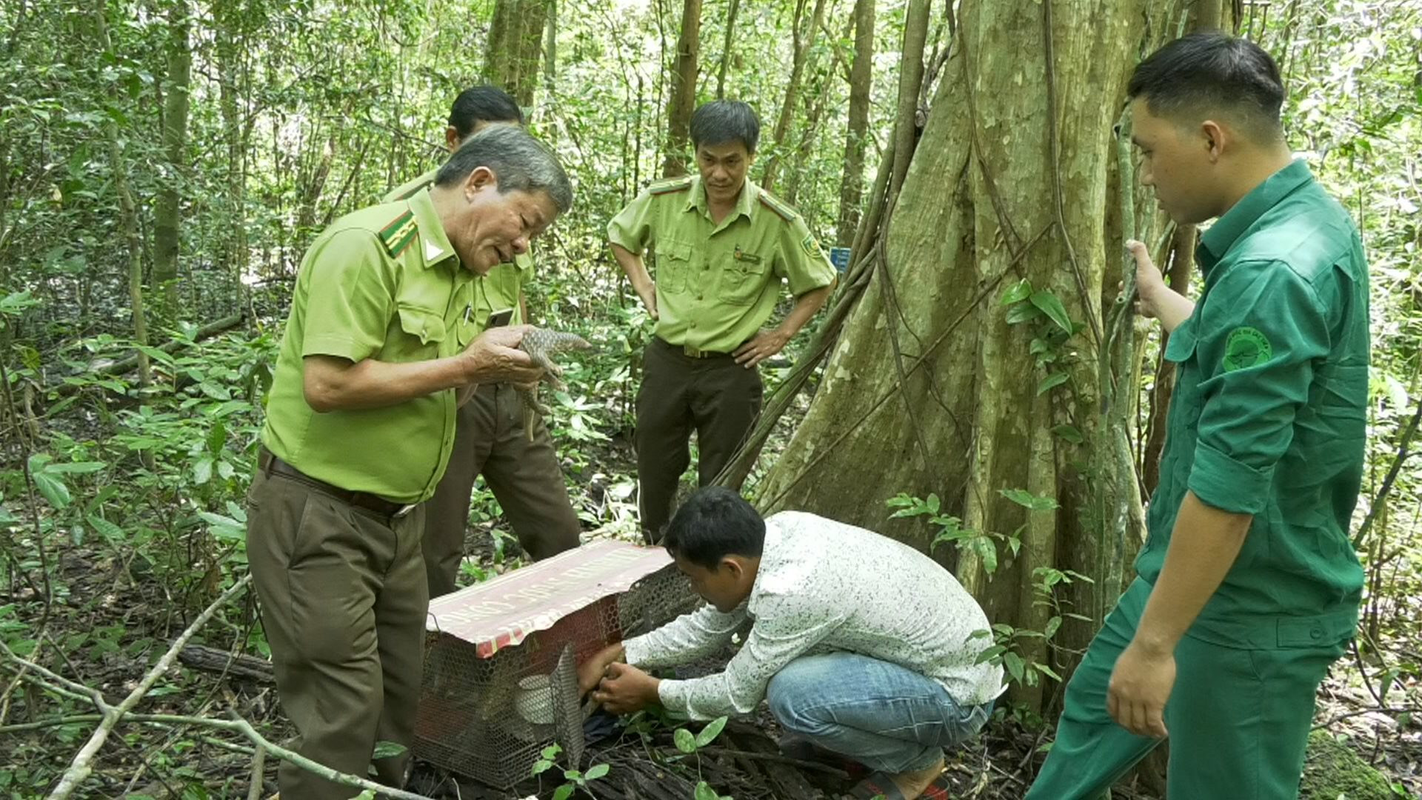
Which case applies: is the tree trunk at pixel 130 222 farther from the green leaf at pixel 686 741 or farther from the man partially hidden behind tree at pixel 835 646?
the green leaf at pixel 686 741

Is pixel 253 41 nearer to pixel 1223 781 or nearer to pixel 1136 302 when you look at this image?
pixel 1136 302

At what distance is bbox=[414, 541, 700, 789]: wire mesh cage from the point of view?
303cm

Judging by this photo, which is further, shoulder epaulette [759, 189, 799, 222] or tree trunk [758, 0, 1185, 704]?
shoulder epaulette [759, 189, 799, 222]

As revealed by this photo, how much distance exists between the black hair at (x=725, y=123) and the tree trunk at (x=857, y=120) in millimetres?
5113

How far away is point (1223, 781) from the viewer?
7.26 feet

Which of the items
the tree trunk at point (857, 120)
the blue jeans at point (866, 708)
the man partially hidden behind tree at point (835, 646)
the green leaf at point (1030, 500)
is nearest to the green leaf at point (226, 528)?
the man partially hidden behind tree at point (835, 646)

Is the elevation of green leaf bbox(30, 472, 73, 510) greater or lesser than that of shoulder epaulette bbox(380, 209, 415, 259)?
lesser

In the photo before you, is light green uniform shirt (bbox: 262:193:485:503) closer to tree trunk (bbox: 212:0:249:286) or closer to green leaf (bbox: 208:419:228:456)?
green leaf (bbox: 208:419:228:456)

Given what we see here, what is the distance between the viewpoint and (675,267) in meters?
4.86

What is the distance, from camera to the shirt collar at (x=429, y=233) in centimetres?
270

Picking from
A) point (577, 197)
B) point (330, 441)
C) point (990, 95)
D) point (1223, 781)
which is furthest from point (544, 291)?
point (1223, 781)

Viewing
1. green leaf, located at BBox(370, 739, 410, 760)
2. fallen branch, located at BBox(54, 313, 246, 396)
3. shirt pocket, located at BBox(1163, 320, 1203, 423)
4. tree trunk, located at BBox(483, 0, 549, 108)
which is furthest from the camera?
tree trunk, located at BBox(483, 0, 549, 108)

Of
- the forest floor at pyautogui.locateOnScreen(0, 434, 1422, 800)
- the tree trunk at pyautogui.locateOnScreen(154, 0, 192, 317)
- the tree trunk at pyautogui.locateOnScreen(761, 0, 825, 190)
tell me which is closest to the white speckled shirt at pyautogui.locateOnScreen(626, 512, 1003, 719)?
the forest floor at pyautogui.locateOnScreen(0, 434, 1422, 800)

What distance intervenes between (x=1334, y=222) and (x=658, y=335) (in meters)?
3.12
